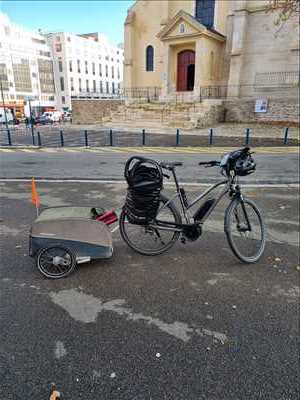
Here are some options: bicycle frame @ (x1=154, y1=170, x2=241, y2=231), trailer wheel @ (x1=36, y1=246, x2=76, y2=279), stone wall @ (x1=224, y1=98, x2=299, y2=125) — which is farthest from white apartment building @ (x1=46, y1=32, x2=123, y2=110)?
trailer wheel @ (x1=36, y1=246, x2=76, y2=279)

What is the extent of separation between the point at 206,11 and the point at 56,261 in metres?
36.0

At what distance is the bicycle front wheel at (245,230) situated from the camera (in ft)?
12.6

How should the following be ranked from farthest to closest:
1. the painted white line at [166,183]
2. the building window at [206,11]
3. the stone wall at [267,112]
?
the building window at [206,11]
the stone wall at [267,112]
the painted white line at [166,183]

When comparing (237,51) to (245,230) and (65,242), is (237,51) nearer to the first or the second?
(245,230)

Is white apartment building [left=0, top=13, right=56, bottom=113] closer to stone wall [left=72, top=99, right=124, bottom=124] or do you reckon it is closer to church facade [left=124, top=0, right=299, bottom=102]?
stone wall [left=72, top=99, right=124, bottom=124]

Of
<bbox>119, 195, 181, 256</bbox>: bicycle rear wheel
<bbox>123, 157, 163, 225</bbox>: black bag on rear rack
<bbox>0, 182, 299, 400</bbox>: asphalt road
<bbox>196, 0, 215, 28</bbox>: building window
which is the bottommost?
<bbox>0, 182, 299, 400</bbox>: asphalt road

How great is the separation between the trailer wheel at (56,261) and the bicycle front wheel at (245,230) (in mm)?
1913

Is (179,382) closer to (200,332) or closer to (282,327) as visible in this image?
(200,332)

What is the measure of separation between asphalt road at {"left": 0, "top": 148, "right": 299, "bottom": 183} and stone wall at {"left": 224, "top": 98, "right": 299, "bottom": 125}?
1199 centimetres

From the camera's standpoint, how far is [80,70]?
8850 cm

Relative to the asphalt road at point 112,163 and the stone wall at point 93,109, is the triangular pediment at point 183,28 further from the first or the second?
the asphalt road at point 112,163

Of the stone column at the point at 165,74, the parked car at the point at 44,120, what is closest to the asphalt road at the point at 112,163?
the stone column at the point at 165,74

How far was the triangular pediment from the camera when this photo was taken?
1097 inches

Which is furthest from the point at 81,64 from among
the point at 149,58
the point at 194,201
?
the point at 194,201
